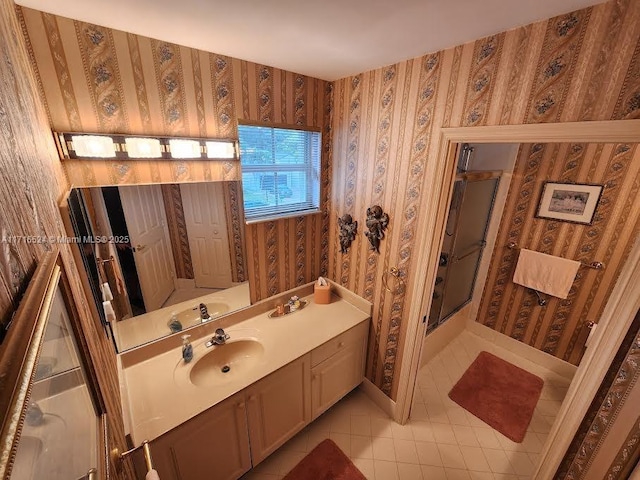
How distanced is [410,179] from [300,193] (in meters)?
0.91

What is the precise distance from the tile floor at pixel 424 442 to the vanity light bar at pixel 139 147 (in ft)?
6.87

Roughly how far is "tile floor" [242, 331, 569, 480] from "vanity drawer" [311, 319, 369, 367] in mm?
658

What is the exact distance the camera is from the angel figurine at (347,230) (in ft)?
7.00

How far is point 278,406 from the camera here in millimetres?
1766

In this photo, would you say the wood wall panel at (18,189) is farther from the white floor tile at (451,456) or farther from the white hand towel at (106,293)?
the white floor tile at (451,456)

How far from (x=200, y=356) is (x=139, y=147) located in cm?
126

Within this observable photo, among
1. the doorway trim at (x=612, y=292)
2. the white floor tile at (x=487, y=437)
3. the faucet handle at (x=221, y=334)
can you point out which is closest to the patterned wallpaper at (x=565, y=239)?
the white floor tile at (x=487, y=437)

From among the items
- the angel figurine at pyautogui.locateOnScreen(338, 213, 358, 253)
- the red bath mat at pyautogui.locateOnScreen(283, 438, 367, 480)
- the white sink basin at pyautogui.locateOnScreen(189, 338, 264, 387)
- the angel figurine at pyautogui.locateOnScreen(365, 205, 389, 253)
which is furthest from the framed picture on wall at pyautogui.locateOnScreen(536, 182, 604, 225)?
the white sink basin at pyautogui.locateOnScreen(189, 338, 264, 387)

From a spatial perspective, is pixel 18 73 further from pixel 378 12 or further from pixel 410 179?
pixel 410 179

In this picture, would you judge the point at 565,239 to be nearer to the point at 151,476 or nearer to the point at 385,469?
the point at 385,469

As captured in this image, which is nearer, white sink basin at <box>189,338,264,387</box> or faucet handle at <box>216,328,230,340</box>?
white sink basin at <box>189,338,264,387</box>

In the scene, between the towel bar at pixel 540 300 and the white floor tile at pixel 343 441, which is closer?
the white floor tile at pixel 343 441

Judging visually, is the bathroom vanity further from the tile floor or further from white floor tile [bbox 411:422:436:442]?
Answer: white floor tile [bbox 411:422:436:442]

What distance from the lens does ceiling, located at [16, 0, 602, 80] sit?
3.38 feet
